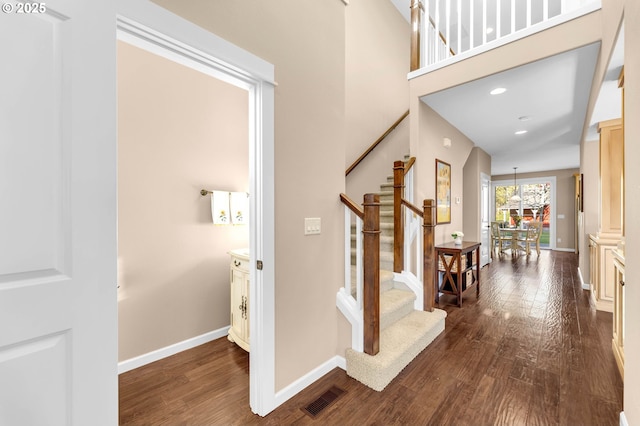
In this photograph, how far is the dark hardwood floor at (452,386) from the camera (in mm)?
1654

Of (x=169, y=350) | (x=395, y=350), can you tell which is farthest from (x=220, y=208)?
(x=395, y=350)

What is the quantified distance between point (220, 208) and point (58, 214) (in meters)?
1.69

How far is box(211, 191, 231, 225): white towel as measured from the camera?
8.66ft

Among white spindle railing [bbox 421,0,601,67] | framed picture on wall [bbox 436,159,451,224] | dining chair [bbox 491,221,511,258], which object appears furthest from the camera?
dining chair [bbox 491,221,511,258]

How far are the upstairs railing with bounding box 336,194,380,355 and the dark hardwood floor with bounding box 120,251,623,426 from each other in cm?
32

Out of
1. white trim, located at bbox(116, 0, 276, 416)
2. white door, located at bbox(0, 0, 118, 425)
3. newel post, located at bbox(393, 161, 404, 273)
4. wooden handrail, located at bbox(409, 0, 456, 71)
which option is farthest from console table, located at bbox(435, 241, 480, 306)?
white door, located at bbox(0, 0, 118, 425)

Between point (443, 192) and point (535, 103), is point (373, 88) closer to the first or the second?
point (443, 192)

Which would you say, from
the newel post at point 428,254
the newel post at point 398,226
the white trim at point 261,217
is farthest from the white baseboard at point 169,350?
the newel post at point 428,254

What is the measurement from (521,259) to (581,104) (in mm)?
4762

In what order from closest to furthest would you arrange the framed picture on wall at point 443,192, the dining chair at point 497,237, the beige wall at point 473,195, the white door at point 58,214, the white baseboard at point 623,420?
the white door at point 58,214 → the white baseboard at point 623,420 → the framed picture on wall at point 443,192 → the beige wall at point 473,195 → the dining chair at point 497,237

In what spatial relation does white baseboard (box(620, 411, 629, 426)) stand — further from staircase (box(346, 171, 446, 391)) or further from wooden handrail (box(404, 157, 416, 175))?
wooden handrail (box(404, 157, 416, 175))

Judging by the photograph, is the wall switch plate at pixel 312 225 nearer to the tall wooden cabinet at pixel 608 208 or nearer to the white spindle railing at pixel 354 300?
the white spindle railing at pixel 354 300

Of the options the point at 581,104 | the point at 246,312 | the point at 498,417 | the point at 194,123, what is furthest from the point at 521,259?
the point at 194,123

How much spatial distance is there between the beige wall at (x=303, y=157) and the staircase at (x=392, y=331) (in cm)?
31
